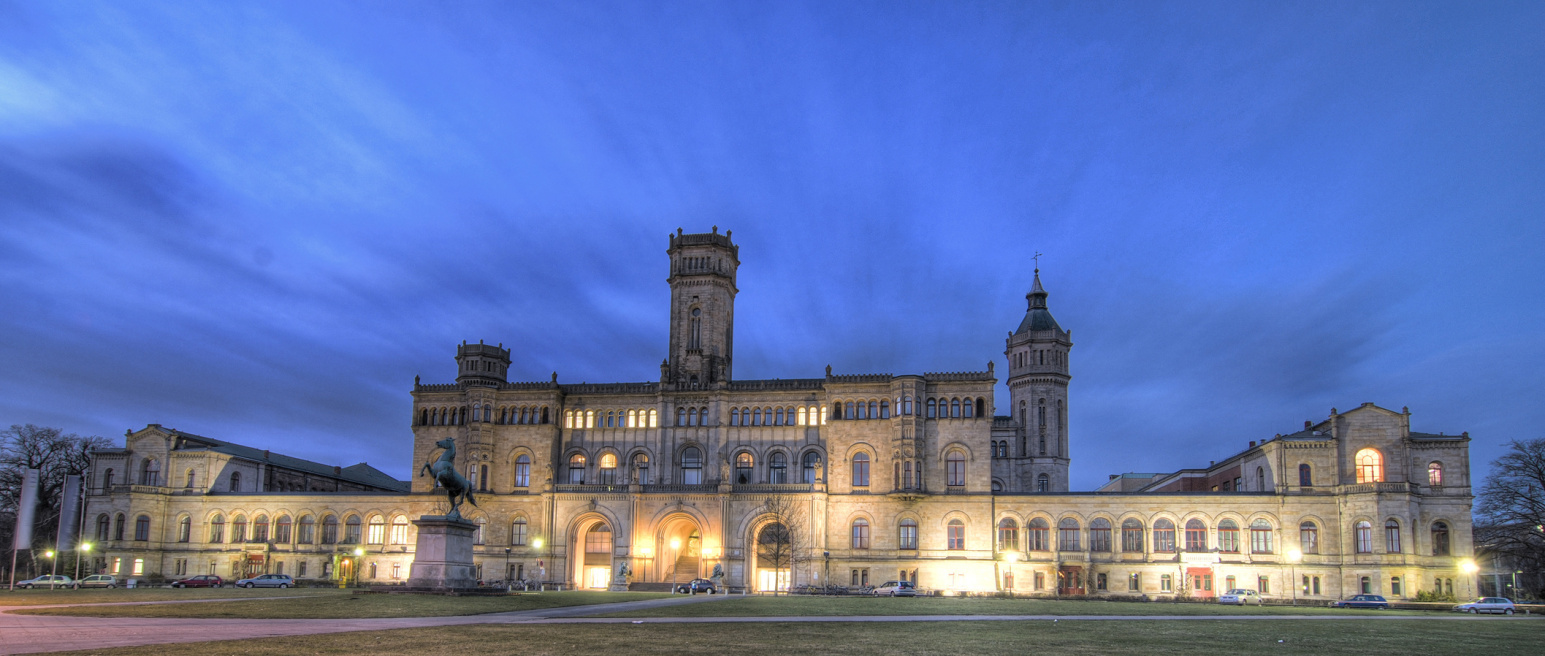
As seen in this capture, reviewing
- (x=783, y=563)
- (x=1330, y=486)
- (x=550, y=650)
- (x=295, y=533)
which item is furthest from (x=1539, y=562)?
(x=295, y=533)

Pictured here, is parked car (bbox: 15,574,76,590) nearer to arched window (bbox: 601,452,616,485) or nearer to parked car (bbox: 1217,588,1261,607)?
arched window (bbox: 601,452,616,485)

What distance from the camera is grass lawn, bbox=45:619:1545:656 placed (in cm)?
2369

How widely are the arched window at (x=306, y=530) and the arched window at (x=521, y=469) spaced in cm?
1817

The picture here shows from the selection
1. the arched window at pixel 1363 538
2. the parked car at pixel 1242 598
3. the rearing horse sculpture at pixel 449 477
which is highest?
the rearing horse sculpture at pixel 449 477

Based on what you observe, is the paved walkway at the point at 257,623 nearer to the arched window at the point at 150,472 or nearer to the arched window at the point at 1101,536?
the arched window at the point at 1101,536

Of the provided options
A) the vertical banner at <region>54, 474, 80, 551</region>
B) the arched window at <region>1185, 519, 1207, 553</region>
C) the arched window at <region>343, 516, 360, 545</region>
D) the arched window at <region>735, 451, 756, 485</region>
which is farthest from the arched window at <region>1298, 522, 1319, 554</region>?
the vertical banner at <region>54, 474, 80, 551</region>

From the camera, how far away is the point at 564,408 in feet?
290

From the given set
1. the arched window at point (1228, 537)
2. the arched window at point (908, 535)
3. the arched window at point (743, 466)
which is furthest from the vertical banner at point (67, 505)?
the arched window at point (1228, 537)

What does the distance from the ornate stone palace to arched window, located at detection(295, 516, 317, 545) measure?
6.7 inches

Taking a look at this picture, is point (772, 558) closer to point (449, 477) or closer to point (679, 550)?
point (679, 550)

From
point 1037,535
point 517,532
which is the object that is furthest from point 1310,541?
point 517,532

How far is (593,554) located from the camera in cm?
8231

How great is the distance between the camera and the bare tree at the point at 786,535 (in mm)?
78188

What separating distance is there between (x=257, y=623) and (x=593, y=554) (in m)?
52.1
